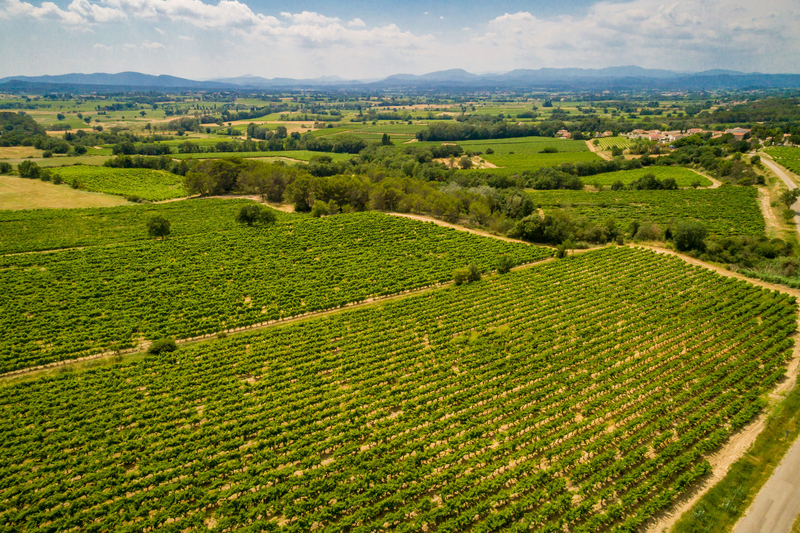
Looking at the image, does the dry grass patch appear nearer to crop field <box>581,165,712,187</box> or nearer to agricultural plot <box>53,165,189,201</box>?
agricultural plot <box>53,165,189,201</box>

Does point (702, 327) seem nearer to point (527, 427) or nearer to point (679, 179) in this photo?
point (527, 427)

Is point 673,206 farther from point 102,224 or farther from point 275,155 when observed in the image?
point 275,155

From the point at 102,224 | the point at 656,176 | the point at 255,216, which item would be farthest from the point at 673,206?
the point at 102,224

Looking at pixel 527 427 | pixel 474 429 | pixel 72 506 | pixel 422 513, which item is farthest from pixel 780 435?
pixel 72 506

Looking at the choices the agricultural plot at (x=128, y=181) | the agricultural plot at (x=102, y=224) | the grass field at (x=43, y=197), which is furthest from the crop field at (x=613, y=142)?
the grass field at (x=43, y=197)

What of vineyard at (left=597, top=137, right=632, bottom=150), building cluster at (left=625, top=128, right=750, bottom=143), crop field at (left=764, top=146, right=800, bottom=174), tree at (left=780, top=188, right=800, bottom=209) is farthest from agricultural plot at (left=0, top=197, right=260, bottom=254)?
building cluster at (left=625, top=128, right=750, bottom=143)

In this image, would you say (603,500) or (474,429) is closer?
(603,500)
